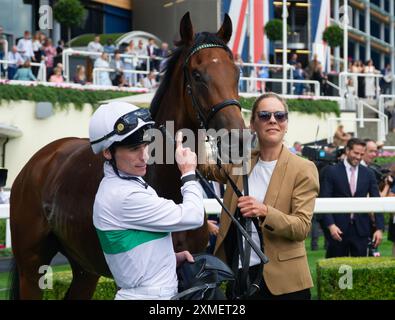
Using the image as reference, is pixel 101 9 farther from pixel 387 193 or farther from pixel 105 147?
pixel 105 147

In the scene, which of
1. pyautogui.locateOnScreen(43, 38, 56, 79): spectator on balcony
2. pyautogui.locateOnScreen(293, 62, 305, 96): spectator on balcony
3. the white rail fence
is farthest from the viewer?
pyautogui.locateOnScreen(293, 62, 305, 96): spectator on balcony

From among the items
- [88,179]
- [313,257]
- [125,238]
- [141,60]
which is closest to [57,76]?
[141,60]

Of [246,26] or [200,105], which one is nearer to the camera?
[200,105]

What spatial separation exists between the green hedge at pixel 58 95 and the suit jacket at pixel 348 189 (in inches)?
336

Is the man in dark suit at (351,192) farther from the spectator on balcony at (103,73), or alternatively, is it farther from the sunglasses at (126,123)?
the spectator on balcony at (103,73)

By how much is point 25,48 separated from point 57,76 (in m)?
0.79

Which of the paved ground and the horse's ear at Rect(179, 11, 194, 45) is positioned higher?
the horse's ear at Rect(179, 11, 194, 45)

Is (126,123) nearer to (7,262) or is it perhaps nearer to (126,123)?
(126,123)

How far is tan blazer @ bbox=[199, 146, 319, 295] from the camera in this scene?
378 centimetres

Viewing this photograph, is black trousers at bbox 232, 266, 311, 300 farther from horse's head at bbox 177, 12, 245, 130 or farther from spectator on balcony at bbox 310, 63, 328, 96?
spectator on balcony at bbox 310, 63, 328, 96

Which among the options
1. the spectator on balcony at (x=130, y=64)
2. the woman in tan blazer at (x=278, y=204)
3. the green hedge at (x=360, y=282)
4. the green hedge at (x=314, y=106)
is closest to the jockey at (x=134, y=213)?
the woman in tan blazer at (x=278, y=204)

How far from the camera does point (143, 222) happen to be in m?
2.96

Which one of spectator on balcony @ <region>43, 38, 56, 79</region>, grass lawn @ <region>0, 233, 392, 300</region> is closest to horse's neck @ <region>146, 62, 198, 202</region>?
grass lawn @ <region>0, 233, 392, 300</region>

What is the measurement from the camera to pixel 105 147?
307 centimetres
